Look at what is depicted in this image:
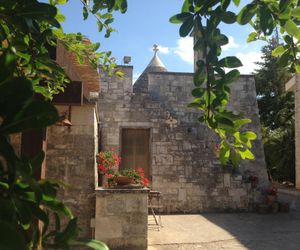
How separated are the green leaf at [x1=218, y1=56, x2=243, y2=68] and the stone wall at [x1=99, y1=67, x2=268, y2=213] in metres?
7.81

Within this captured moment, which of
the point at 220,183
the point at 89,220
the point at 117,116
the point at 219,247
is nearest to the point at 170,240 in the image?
the point at 219,247

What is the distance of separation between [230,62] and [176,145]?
28.1 ft

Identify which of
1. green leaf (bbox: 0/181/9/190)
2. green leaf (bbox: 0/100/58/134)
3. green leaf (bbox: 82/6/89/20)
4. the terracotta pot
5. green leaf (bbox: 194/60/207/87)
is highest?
green leaf (bbox: 82/6/89/20)

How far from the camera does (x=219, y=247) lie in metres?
5.39

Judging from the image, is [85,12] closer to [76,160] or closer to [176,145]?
[76,160]

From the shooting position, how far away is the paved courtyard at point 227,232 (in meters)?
5.52

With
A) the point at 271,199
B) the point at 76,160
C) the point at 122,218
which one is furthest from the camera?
the point at 271,199

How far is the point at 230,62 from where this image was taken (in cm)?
97

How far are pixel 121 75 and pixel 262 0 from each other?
4.66ft

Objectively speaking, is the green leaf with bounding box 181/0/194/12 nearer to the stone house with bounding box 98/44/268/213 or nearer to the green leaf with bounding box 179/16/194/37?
the green leaf with bounding box 179/16/194/37

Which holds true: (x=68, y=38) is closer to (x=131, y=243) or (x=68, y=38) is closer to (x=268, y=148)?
(x=131, y=243)

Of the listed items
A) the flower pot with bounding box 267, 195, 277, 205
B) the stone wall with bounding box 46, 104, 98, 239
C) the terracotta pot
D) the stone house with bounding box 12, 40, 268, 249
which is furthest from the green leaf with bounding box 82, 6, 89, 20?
the flower pot with bounding box 267, 195, 277, 205

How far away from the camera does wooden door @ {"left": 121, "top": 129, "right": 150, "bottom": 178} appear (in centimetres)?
954

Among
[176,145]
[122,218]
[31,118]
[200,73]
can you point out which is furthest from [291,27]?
[176,145]
